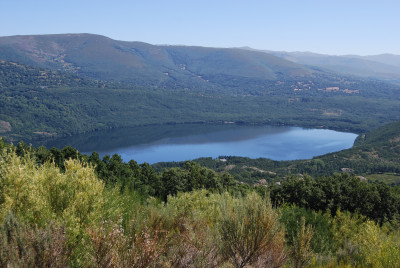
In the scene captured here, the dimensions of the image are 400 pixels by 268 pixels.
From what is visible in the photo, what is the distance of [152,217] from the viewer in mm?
9977

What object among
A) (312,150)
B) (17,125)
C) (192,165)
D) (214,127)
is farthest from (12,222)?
(214,127)

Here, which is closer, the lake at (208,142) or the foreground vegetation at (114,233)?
the foreground vegetation at (114,233)

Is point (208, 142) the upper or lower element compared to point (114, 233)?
lower

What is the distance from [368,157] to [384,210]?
71443 millimetres

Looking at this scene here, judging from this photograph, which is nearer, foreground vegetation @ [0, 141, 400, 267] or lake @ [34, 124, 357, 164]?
foreground vegetation @ [0, 141, 400, 267]

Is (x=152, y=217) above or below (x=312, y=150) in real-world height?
above

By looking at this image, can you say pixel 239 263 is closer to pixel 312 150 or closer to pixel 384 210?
pixel 384 210

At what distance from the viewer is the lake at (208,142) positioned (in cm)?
12181

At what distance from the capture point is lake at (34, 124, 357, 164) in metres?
122

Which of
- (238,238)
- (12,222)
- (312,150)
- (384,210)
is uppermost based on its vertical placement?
(12,222)

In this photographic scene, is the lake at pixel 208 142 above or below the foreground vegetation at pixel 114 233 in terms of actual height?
below

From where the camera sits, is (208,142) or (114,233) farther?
(208,142)

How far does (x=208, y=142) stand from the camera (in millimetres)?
145750

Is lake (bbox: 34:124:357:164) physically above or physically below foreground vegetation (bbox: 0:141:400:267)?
below
